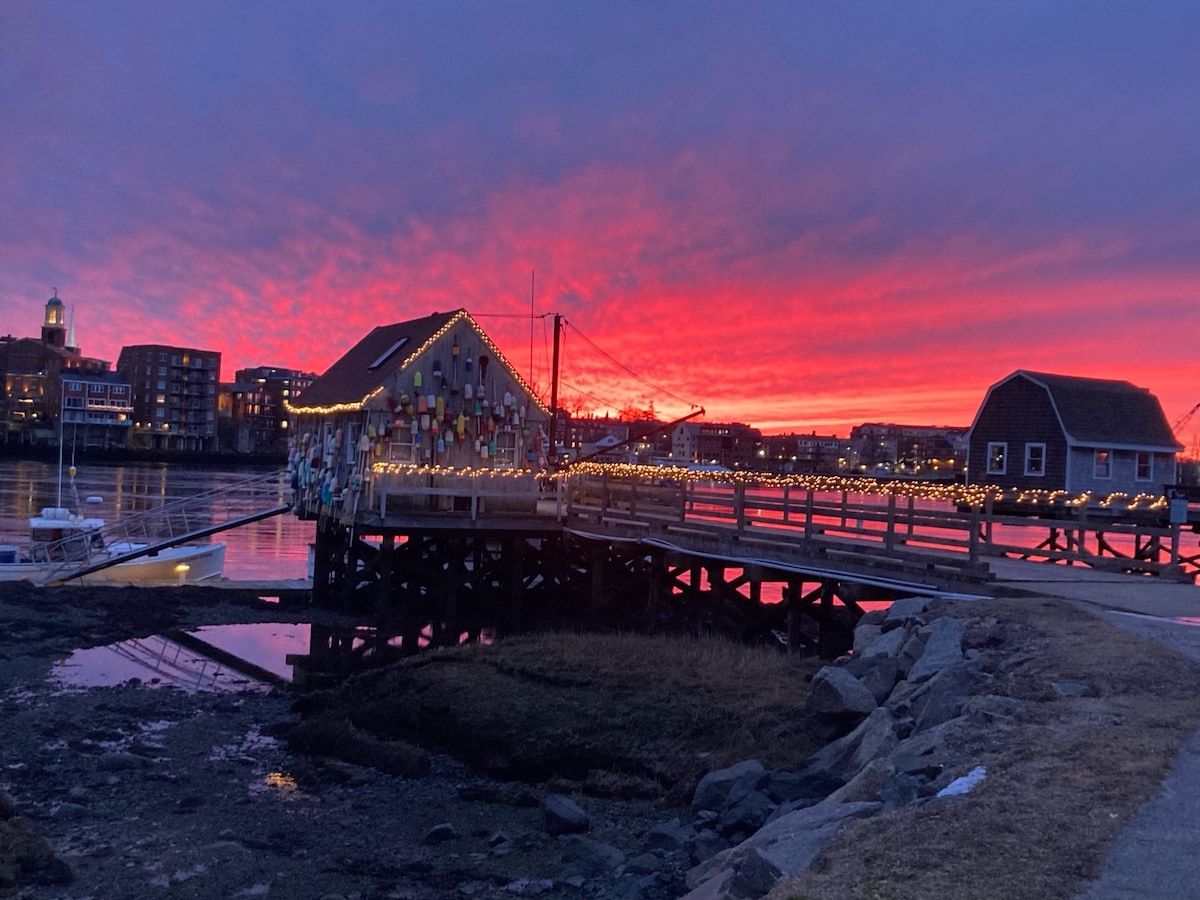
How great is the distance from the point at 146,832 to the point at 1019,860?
902 centimetres

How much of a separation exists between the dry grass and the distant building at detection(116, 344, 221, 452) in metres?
163

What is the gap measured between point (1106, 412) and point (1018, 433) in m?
3.93

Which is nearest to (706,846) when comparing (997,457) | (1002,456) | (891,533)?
(891,533)

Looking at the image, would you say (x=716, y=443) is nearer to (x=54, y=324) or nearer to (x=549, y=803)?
(x=54, y=324)

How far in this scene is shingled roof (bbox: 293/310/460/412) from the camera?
2661cm

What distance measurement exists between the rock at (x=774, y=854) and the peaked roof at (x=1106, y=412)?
39.9m

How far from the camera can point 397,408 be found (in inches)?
1021

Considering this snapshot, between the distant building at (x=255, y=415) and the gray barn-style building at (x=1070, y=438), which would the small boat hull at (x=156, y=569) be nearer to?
the gray barn-style building at (x=1070, y=438)

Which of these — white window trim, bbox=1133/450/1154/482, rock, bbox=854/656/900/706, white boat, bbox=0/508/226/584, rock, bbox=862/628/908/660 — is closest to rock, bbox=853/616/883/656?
rock, bbox=862/628/908/660

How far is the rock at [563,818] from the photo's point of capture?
11.1 m

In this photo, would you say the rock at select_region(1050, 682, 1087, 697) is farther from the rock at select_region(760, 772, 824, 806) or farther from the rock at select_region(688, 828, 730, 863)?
the rock at select_region(688, 828, 730, 863)

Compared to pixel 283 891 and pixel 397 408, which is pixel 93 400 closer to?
pixel 397 408

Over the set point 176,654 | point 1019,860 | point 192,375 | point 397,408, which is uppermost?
point 192,375

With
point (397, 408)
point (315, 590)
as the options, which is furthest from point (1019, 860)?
point (315, 590)
